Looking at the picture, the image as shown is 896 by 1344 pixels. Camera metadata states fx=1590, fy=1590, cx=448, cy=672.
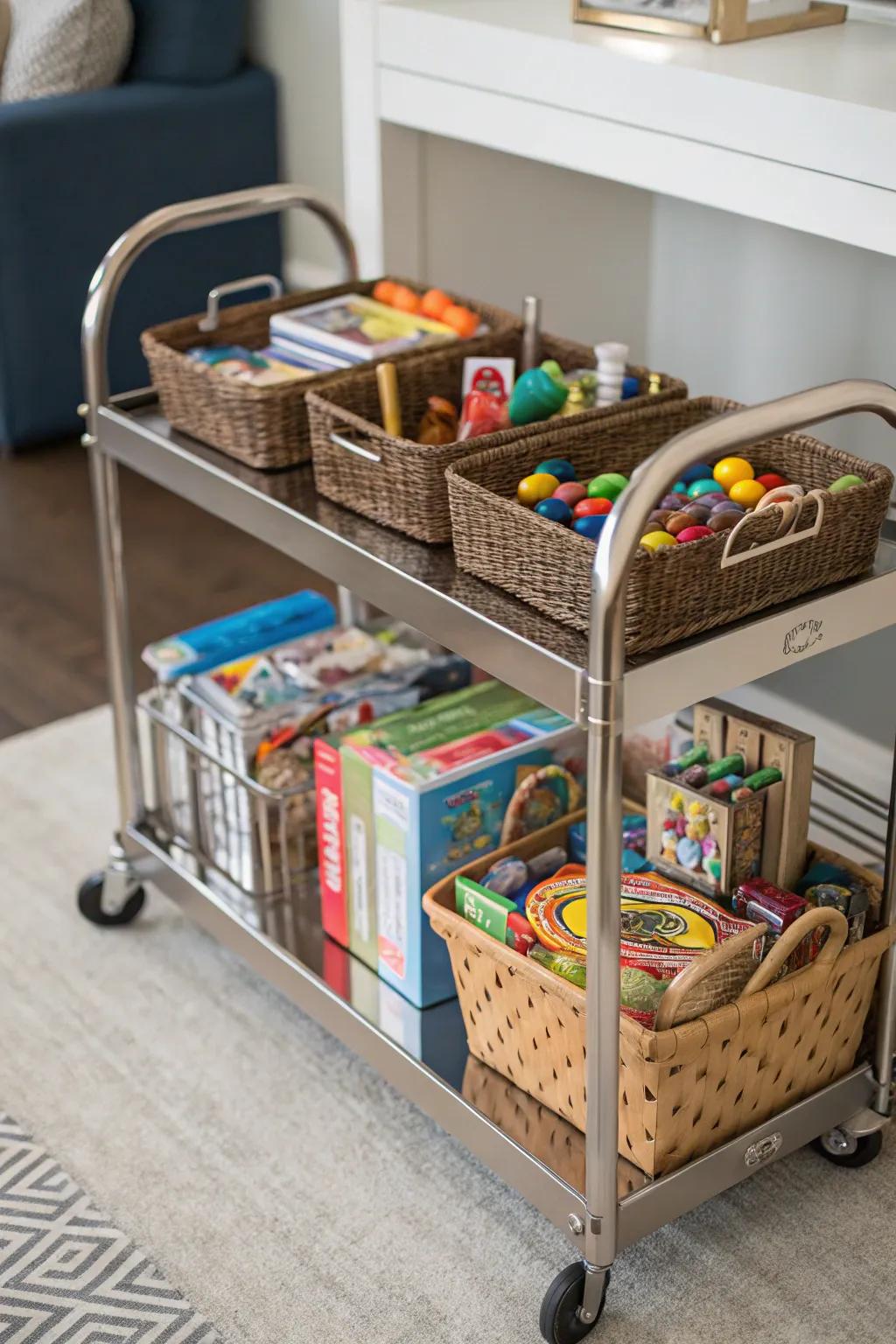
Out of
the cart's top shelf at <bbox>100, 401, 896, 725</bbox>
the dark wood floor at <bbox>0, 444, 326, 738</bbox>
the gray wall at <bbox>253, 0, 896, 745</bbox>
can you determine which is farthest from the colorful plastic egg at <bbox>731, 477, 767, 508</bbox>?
the dark wood floor at <bbox>0, 444, 326, 738</bbox>

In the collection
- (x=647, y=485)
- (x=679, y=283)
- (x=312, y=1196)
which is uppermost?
(x=647, y=485)

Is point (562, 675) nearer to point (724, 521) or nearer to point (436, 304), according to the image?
point (724, 521)

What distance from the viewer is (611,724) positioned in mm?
1152

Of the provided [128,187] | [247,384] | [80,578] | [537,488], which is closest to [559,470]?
[537,488]

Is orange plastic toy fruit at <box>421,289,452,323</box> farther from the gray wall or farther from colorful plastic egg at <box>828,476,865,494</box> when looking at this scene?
colorful plastic egg at <box>828,476,865,494</box>

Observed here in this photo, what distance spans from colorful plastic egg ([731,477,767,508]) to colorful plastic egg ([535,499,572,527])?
0.48 ft

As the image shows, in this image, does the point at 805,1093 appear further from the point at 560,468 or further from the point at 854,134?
the point at 854,134

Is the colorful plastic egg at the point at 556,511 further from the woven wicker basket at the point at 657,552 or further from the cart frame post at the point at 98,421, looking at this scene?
the cart frame post at the point at 98,421

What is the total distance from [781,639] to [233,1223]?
30.1 inches

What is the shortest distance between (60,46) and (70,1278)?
2.67 meters

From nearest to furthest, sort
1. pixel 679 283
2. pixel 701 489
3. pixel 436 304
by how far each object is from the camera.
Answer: pixel 701 489, pixel 436 304, pixel 679 283

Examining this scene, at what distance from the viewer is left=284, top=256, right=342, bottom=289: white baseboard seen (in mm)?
3887

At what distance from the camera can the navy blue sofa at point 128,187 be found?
3.25m

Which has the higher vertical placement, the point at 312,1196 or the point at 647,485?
the point at 647,485
